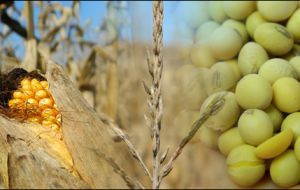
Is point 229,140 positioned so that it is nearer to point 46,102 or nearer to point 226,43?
point 226,43

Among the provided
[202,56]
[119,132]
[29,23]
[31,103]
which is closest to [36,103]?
[31,103]

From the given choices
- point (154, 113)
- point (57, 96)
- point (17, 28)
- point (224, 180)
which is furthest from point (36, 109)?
point (17, 28)

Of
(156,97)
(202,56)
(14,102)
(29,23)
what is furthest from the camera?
(29,23)

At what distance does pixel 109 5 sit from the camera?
2.03 m

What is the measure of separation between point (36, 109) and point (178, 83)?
13.1 inches

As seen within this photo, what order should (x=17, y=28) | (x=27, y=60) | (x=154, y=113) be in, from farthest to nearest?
(x=17, y=28) < (x=27, y=60) < (x=154, y=113)

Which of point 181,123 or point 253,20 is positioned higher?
point 253,20

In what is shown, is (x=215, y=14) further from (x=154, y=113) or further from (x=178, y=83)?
(x=154, y=113)

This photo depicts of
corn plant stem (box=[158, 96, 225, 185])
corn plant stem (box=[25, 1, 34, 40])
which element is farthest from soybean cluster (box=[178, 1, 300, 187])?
corn plant stem (box=[25, 1, 34, 40])

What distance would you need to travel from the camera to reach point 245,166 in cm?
85

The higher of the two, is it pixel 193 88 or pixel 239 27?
pixel 239 27

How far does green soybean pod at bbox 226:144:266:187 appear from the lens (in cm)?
82

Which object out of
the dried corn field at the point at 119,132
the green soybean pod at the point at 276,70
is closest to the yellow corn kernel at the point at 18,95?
the dried corn field at the point at 119,132

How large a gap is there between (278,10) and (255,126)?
264 millimetres
